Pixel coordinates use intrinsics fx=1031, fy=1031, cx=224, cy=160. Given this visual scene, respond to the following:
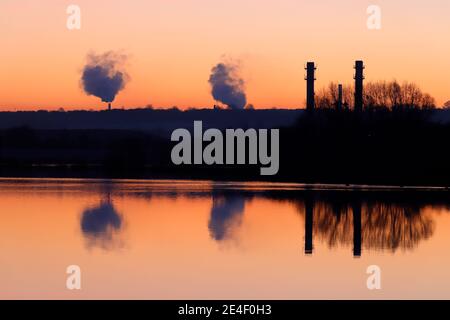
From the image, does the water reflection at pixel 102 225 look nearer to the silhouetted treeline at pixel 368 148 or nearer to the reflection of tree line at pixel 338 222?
the reflection of tree line at pixel 338 222

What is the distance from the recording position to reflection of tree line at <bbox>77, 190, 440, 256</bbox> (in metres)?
19.1

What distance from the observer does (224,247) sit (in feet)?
57.5

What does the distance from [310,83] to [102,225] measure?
4760 centimetres

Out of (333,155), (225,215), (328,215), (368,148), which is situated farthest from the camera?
(333,155)

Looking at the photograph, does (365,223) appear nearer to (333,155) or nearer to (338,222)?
(338,222)

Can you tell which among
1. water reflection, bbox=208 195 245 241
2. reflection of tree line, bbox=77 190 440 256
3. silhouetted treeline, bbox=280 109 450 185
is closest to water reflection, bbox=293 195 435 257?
reflection of tree line, bbox=77 190 440 256

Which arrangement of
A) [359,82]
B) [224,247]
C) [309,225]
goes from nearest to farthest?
[224,247] → [309,225] → [359,82]

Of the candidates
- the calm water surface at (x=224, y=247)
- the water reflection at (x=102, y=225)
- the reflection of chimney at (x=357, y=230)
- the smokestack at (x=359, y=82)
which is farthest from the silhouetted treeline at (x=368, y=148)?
the water reflection at (x=102, y=225)

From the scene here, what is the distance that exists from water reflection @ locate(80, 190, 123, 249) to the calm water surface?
0.03m

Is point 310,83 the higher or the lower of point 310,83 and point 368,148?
the higher

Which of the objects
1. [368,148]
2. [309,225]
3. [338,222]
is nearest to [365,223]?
[338,222]

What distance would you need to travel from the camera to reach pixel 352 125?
218 ft
